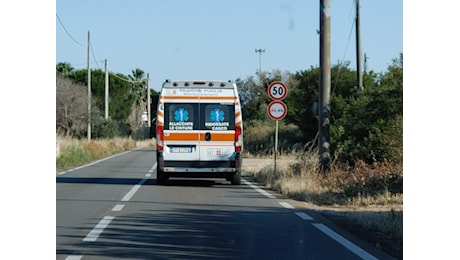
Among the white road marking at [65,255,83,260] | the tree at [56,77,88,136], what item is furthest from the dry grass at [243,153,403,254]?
the tree at [56,77,88,136]

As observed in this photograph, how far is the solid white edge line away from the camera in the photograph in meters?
9.86

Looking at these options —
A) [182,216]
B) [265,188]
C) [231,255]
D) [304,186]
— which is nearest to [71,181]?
[265,188]

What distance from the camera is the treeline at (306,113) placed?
72.4 feet

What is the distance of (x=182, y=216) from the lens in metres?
13.9

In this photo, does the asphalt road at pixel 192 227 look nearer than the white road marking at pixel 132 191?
Yes

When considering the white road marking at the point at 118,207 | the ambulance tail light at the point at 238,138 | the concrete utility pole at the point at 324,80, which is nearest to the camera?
the white road marking at the point at 118,207

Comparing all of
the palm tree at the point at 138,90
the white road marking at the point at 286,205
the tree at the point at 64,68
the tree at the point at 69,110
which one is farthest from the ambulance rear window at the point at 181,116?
the palm tree at the point at 138,90

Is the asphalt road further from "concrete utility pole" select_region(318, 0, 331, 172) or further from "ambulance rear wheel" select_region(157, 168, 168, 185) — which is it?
"concrete utility pole" select_region(318, 0, 331, 172)

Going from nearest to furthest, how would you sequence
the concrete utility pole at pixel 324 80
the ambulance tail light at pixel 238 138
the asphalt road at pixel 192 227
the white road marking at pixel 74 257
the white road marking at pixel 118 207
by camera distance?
the white road marking at pixel 74 257, the asphalt road at pixel 192 227, the white road marking at pixel 118 207, the ambulance tail light at pixel 238 138, the concrete utility pole at pixel 324 80

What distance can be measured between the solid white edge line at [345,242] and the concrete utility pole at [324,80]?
8824 mm

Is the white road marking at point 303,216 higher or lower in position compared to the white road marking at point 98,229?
higher

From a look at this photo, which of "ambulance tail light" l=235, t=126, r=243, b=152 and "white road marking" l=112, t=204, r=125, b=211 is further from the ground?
"ambulance tail light" l=235, t=126, r=243, b=152

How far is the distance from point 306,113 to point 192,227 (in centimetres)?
2906

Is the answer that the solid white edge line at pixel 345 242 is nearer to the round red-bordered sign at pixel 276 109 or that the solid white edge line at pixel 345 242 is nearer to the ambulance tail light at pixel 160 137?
the ambulance tail light at pixel 160 137
